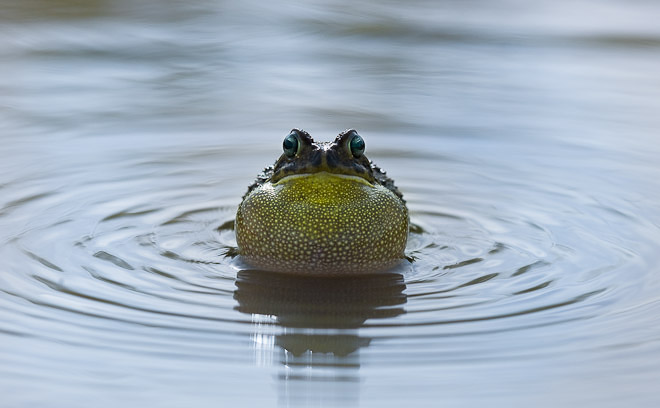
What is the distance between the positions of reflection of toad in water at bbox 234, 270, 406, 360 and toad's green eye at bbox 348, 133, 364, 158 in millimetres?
664

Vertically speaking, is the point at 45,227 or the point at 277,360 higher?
the point at 45,227

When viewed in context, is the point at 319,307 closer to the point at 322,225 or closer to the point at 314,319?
the point at 314,319

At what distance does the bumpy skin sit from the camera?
17.3ft

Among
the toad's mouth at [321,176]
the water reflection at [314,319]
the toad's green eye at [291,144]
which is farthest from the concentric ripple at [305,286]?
the toad's green eye at [291,144]

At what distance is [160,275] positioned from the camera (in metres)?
5.32

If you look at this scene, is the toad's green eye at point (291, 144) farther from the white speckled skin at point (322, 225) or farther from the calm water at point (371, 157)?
the calm water at point (371, 157)

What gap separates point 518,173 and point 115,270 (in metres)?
3.27

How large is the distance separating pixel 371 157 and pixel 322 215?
252cm

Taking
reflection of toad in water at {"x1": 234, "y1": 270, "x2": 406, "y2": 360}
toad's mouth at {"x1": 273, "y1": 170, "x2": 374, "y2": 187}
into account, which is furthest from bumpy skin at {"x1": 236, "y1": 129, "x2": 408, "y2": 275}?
reflection of toad in water at {"x1": 234, "y1": 270, "x2": 406, "y2": 360}

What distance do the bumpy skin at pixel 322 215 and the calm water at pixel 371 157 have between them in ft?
0.50

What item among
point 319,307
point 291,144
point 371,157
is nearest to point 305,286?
point 319,307

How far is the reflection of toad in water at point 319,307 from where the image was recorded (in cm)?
441

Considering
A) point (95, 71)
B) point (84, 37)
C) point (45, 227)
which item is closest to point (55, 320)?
point (45, 227)

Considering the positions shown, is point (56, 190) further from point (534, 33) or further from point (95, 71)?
point (534, 33)
